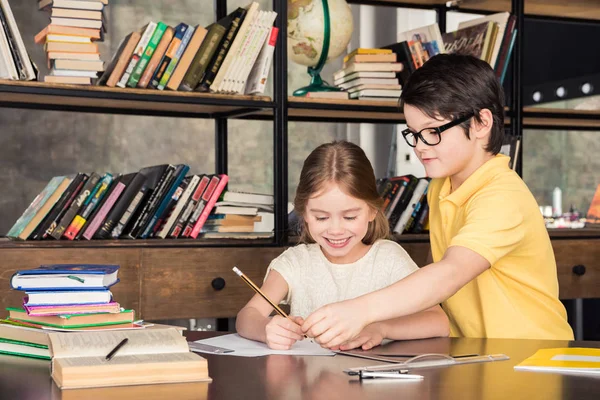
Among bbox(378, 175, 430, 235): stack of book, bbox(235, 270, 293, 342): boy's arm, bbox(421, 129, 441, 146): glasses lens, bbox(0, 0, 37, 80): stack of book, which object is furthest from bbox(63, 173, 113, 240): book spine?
bbox(421, 129, 441, 146): glasses lens

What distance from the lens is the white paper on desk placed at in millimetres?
1355

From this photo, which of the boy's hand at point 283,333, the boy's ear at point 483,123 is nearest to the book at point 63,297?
the boy's hand at point 283,333

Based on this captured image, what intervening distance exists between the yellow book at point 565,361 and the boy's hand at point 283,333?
1.27 ft

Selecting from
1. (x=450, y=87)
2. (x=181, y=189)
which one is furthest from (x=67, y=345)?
(x=181, y=189)

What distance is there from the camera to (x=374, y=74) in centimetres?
289

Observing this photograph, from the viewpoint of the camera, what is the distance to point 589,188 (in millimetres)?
4848

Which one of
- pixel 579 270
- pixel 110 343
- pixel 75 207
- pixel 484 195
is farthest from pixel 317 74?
pixel 110 343

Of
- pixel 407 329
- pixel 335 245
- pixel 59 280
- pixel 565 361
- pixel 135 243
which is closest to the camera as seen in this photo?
pixel 565 361

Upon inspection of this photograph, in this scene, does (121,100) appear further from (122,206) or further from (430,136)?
(430,136)

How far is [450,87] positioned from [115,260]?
1198 mm

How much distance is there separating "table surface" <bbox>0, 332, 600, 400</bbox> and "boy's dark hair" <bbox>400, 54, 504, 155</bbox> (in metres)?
0.59

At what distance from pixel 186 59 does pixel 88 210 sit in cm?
57

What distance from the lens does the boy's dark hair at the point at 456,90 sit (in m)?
1.70

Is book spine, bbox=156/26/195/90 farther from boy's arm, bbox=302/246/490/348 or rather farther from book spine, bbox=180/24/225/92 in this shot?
boy's arm, bbox=302/246/490/348
